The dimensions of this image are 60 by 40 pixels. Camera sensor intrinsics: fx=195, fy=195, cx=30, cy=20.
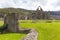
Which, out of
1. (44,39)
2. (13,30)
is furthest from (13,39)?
(13,30)

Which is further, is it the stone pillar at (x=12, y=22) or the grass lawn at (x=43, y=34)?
the stone pillar at (x=12, y=22)

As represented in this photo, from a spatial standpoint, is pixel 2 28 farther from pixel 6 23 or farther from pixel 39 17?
pixel 39 17

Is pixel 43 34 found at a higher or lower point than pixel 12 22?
lower

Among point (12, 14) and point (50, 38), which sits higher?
point (12, 14)

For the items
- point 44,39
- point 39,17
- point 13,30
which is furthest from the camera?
point 39,17

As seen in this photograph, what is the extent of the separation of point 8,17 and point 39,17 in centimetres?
4938

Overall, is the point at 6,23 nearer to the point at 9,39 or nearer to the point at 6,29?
the point at 6,29

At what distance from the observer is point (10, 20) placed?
101 feet

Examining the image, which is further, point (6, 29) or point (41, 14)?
point (41, 14)

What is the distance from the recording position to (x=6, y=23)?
30766mm

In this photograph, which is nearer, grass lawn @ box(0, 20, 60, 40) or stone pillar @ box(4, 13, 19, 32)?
grass lawn @ box(0, 20, 60, 40)

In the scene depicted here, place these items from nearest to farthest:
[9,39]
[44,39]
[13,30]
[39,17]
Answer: [9,39] < [44,39] < [13,30] < [39,17]

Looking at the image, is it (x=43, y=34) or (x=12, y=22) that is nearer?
(x=43, y=34)

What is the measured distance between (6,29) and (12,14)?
2.62 metres
